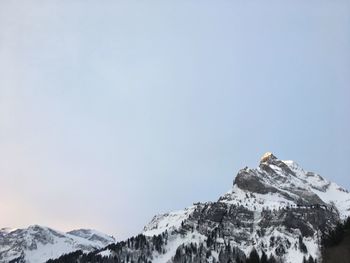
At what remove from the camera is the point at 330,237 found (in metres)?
77.9

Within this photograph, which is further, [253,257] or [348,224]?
[253,257]

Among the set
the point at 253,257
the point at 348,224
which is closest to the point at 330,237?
the point at 348,224

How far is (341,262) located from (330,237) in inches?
310

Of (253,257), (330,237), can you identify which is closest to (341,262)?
(330,237)

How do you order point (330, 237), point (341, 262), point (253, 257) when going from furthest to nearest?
1. point (253, 257)
2. point (330, 237)
3. point (341, 262)

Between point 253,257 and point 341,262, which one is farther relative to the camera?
point 253,257

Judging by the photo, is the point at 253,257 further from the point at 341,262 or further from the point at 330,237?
the point at 341,262

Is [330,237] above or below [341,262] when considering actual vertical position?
above

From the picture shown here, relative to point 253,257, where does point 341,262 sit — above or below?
below

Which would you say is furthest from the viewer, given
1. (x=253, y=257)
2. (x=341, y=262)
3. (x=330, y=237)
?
(x=253, y=257)

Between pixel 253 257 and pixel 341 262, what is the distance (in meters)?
22.5

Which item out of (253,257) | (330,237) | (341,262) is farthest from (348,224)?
(253,257)

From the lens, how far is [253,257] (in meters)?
90.6

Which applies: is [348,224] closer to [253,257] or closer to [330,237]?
[330,237]
